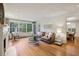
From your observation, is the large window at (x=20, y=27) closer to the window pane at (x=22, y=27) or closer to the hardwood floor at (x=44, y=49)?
the window pane at (x=22, y=27)

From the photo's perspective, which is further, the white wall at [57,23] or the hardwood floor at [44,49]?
the white wall at [57,23]

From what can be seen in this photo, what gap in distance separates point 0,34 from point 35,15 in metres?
0.90

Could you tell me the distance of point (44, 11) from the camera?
261 centimetres

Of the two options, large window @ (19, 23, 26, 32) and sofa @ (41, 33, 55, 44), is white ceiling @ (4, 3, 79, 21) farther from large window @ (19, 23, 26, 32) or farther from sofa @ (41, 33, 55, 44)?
sofa @ (41, 33, 55, 44)

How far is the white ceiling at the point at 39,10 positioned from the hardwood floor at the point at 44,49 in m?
0.59

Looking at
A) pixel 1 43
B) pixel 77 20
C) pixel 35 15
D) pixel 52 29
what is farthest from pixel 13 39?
pixel 77 20

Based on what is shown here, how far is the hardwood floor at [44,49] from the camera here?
100 inches

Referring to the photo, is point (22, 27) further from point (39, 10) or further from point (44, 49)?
point (44, 49)

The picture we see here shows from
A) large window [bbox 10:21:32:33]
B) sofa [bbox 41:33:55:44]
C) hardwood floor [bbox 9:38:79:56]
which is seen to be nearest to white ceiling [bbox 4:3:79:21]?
large window [bbox 10:21:32:33]

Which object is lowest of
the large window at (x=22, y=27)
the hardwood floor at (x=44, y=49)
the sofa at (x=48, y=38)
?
the hardwood floor at (x=44, y=49)

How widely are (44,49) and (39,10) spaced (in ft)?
2.99

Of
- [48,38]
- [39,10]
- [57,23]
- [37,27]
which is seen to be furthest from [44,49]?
[39,10]

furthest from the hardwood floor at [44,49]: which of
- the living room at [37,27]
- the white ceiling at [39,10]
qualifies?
the white ceiling at [39,10]

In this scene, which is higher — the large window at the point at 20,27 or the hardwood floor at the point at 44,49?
the large window at the point at 20,27
